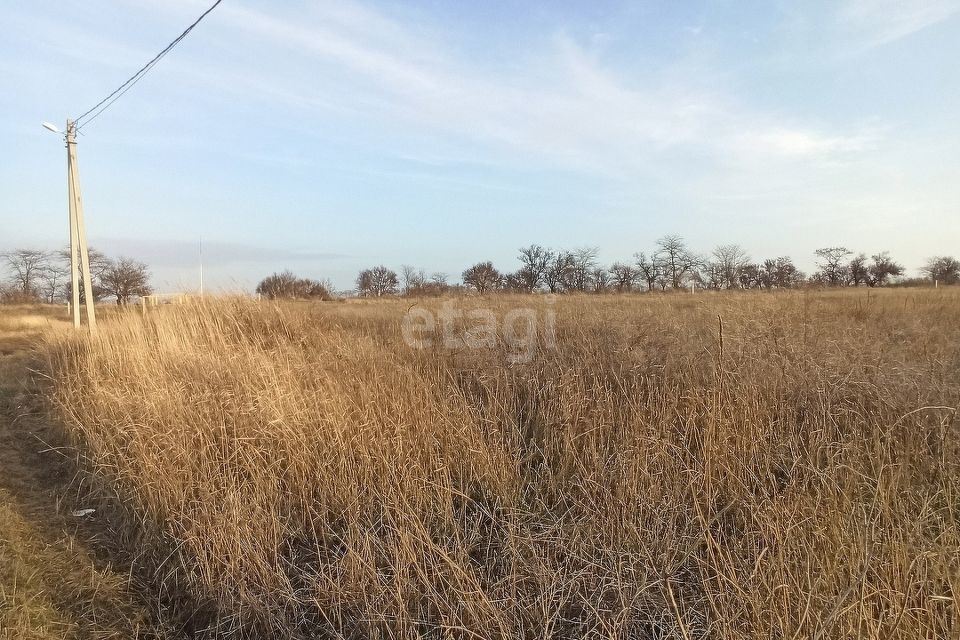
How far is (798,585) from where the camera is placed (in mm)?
1675

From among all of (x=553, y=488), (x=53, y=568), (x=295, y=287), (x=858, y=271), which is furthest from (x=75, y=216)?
(x=858, y=271)

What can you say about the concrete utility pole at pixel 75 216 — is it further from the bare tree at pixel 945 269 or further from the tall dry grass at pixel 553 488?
the bare tree at pixel 945 269

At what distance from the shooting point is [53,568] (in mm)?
2529

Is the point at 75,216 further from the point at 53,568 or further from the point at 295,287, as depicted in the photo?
the point at 53,568

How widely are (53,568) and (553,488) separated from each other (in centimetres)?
279

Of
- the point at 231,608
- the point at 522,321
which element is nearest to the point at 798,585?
the point at 231,608

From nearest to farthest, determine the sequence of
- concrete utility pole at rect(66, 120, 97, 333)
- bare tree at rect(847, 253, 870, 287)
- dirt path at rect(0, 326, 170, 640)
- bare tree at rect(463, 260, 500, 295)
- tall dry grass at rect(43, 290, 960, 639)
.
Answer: tall dry grass at rect(43, 290, 960, 639) < dirt path at rect(0, 326, 170, 640) < concrete utility pole at rect(66, 120, 97, 333) < bare tree at rect(463, 260, 500, 295) < bare tree at rect(847, 253, 870, 287)

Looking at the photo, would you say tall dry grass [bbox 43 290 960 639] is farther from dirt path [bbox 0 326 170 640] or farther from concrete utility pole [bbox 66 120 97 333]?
concrete utility pole [bbox 66 120 97 333]

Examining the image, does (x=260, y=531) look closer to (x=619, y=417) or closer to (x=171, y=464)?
(x=171, y=464)

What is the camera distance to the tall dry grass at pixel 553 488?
5.97ft

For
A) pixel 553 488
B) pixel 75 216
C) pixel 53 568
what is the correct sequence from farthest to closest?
pixel 75 216, pixel 553 488, pixel 53 568

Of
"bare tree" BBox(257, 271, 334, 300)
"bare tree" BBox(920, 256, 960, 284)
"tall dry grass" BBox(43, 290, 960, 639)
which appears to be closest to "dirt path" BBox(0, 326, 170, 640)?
"tall dry grass" BBox(43, 290, 960, 639)

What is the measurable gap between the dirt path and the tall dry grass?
193mm

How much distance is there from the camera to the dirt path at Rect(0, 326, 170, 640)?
2135mm
